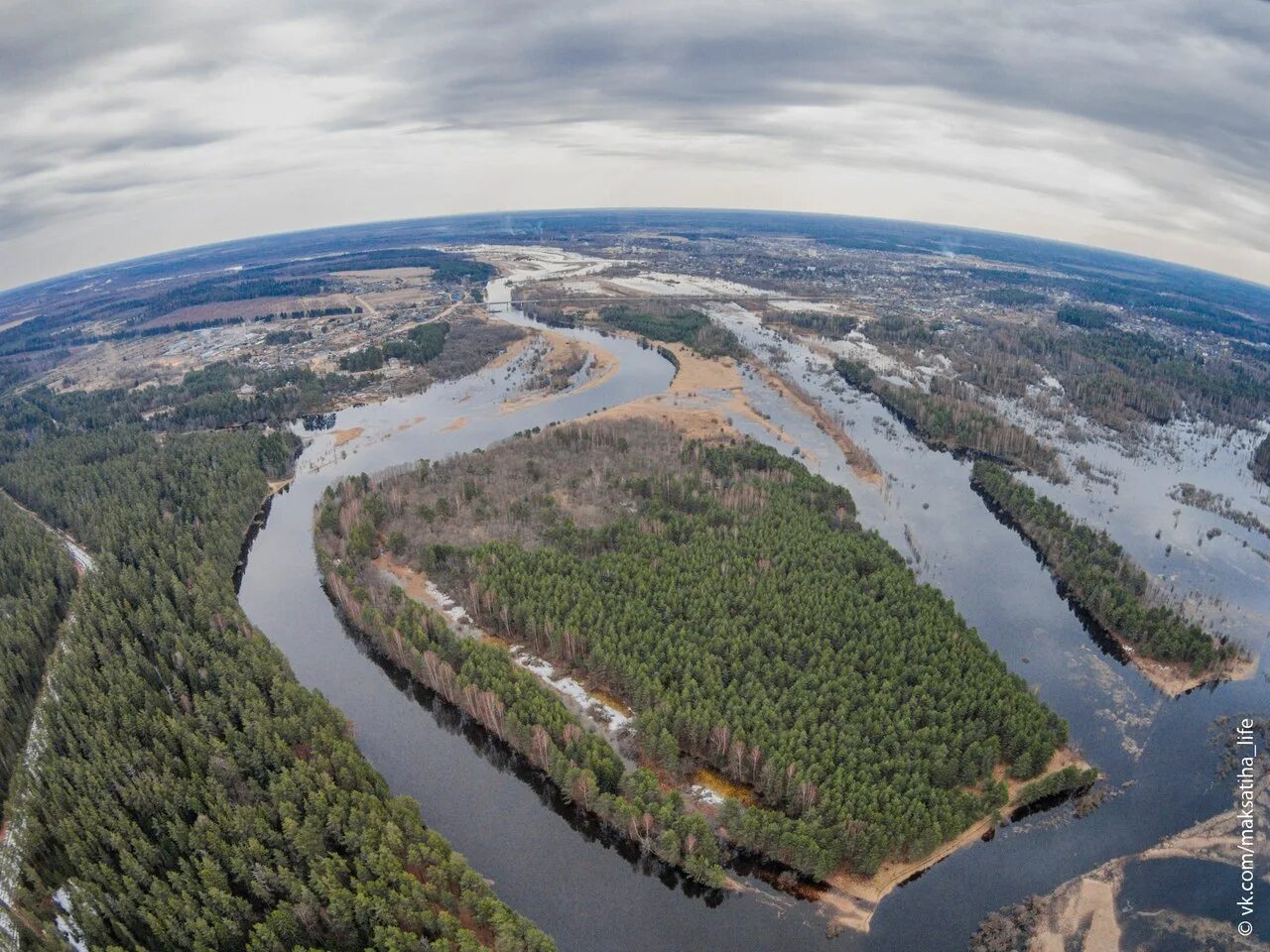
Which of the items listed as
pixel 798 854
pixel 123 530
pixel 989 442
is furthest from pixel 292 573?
pixel 989 442

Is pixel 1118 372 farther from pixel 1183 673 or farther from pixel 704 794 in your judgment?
pixel 704 794

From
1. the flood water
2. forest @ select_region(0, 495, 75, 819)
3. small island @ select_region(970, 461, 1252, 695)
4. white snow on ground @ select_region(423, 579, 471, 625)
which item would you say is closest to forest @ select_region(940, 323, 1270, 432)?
small island @ select_region(970, 461, 1252, 695)

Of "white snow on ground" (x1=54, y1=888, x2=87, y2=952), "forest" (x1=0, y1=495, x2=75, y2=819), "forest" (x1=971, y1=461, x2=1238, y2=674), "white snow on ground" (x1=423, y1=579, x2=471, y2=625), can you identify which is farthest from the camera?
"white snow on ground" (x1=423, y1=579, x2=471, y2=625)

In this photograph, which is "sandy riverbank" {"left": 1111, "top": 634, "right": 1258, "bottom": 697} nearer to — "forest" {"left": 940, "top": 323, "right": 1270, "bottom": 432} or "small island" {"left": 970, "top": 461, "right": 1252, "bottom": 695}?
"small island" {"left": 970, "top": 461, "right": 1252, "bottom": 695}

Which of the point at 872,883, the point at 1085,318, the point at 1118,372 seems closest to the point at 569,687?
the point at 872,883

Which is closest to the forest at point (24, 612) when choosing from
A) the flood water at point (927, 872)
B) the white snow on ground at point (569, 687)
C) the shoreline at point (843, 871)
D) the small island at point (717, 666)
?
the flood water at point (927, 872)

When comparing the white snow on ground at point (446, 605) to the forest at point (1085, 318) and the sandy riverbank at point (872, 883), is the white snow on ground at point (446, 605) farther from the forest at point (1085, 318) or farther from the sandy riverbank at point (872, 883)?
the forest at point (1085, 318)

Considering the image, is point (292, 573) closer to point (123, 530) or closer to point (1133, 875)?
point (123, 530)
